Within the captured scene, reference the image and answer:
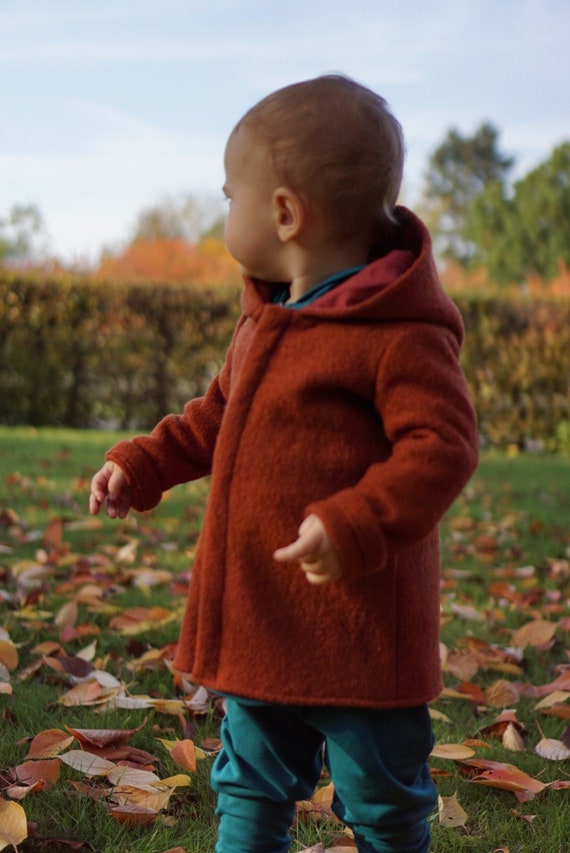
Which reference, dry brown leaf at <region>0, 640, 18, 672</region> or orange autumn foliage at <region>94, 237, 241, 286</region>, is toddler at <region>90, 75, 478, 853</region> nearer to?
dry brown leaf at <region>0, 640, 18, 672</region>

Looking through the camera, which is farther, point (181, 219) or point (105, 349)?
point (181, 219)

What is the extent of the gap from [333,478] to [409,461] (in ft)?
0.52

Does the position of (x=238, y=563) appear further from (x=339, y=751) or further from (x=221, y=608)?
(x=339, y=751)

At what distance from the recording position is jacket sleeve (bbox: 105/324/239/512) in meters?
1.93

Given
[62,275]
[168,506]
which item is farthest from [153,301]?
[168,506]

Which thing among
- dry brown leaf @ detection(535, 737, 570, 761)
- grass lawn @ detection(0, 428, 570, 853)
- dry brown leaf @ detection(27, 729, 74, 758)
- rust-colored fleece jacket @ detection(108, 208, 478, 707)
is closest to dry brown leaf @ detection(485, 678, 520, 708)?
grass lawn @ detection(0, 428, 570, 853)

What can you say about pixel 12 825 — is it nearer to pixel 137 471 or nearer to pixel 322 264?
pixel 137 471

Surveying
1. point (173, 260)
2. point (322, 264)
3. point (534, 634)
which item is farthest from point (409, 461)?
point (173, 260)

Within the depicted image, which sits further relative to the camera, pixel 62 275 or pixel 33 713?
pixel 62 275

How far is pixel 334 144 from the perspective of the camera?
1.58 m

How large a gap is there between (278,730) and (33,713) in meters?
1.17

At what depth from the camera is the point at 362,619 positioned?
1.61 meters

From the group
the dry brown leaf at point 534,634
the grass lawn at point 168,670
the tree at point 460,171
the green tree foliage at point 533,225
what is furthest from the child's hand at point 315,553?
the tree at point 460,171

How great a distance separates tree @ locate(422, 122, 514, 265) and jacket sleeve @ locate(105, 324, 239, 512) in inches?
2113
